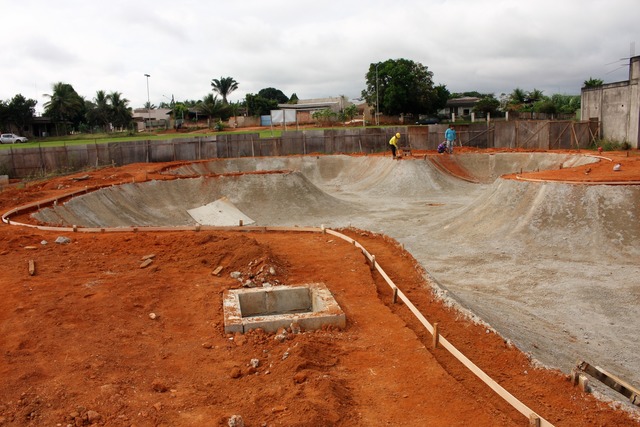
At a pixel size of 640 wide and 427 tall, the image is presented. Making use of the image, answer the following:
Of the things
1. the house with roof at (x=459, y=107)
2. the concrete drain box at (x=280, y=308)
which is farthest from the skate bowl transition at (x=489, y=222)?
the house with roof at (x=459, y=107)

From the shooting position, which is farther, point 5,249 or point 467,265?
point 467,265

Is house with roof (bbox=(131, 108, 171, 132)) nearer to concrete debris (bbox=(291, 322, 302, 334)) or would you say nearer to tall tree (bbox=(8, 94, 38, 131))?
tall tree (bbox=(8, 94, 38, 131))

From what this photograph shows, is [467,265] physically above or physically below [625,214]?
below

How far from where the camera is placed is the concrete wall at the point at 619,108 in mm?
28656

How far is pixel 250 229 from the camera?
43.7ft

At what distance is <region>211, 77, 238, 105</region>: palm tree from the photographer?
8038cm

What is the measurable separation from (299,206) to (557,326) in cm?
1506

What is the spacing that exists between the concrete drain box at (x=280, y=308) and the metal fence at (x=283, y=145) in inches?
1012

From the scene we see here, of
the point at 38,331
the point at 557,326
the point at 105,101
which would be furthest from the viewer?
the point at 105,101

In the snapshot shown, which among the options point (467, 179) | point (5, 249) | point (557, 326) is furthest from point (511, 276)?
point (467, 179)

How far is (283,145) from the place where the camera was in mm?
36969

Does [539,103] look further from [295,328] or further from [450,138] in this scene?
[295,328]

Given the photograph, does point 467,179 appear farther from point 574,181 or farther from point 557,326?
point 557,326

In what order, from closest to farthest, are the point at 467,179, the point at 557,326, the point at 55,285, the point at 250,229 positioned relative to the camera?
the point at 55,285 → the point at 557,326 → the point at 250,229 → the point at 467,179
